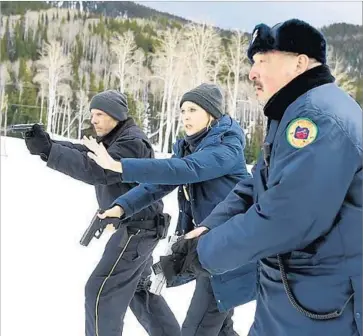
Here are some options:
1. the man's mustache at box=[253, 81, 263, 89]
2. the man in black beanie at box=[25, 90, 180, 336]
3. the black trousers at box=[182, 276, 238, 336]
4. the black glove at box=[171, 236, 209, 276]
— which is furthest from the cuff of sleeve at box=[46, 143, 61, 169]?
the man's mustache at box=[253, 81, 263, 89]

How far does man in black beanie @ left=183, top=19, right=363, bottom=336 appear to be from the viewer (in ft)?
3.35

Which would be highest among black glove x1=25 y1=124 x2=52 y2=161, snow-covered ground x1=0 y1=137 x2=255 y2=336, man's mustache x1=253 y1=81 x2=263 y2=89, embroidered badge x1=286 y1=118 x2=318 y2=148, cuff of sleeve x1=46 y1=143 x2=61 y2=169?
man's mustache x1=253 y1=81 x2=263 y2=89

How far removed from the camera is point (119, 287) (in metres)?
2.31

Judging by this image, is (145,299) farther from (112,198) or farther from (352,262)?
(352,262)

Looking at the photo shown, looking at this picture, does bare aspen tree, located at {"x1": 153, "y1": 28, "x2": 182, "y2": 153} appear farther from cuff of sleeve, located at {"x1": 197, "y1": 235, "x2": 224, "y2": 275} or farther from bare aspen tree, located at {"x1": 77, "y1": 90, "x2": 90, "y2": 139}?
cuff of sleeve, located at {"x1": 197, "y1": 235, "x2": 224, "y2": 275}

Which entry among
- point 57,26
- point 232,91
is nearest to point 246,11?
point 232,91

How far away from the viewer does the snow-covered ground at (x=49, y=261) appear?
3.10 m

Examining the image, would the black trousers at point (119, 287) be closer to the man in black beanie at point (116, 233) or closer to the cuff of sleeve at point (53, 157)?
the man in black beanie at point (116, 233)

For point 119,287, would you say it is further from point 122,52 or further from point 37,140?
point 122,52

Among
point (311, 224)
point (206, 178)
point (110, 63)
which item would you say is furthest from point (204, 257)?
point (110, 63)

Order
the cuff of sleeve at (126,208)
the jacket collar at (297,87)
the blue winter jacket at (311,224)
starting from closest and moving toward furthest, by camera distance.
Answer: the blue winter jacket at (311,224), the jacket collar at (297,87), the cuff of sleeve at (126,208)

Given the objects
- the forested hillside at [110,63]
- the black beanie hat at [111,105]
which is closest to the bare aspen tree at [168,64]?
the forested hillside at [110,63]

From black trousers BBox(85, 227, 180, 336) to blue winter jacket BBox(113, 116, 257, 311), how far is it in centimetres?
20

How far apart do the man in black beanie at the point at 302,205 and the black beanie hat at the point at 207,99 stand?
2.86 feet
